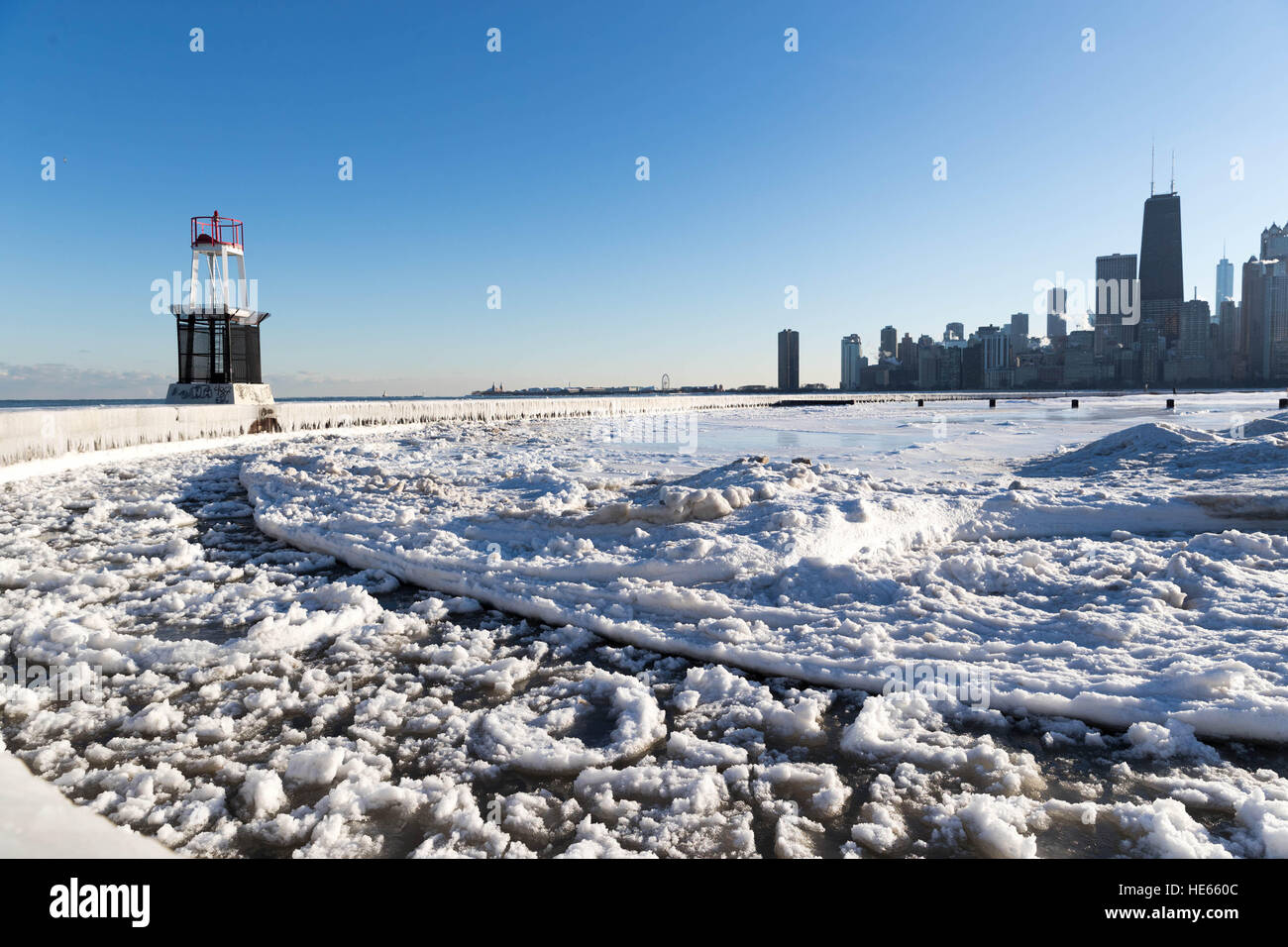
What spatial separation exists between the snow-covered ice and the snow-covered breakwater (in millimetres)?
7681

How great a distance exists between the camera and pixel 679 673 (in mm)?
4074

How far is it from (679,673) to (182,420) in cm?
2102

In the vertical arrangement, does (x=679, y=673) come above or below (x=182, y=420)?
below

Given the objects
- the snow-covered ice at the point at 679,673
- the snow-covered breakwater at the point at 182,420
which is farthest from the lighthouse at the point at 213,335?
the snow-covered ice at the point at 679,673

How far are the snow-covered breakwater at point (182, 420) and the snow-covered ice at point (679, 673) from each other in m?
7.68

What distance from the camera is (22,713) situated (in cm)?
339

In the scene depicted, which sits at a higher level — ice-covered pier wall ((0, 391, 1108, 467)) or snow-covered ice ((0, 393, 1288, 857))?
ice-covered pier wall ((0, 391, 1108, 467))

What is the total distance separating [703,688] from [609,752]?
0.87 metres

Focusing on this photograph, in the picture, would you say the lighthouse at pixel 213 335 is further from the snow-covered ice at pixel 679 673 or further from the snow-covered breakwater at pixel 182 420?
the snow-covered ice at pixel 679 673

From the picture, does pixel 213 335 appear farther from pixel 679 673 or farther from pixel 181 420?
pixel 679 673

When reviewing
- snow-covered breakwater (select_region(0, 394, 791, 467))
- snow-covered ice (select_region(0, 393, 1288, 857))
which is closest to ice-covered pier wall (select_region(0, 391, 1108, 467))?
snow-covered breakwater (select_region(0, 394, 791, 467))

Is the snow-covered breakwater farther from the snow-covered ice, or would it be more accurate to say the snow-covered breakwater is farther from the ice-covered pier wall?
the snow-covered ice

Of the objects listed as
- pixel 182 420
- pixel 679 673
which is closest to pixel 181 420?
pixel 182 420

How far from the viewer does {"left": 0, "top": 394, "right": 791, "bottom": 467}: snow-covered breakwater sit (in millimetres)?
13773
